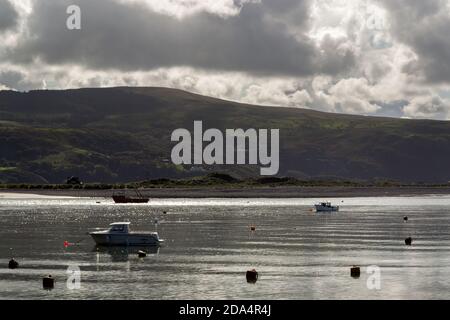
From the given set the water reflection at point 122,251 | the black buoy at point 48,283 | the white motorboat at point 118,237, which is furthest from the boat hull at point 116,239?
the black buoy at point 48,283

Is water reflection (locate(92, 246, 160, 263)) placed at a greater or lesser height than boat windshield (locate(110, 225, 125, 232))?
lesser

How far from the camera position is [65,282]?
59000 millimetres

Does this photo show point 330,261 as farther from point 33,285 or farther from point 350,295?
point 33,285

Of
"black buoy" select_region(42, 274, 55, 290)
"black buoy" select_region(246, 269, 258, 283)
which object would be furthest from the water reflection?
"black buoy" select_region(246, 269, 258, 283)

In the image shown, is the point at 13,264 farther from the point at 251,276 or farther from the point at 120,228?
the point at 251,276

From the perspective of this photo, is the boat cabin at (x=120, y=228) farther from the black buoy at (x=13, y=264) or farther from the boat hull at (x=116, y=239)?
the black buoy at (x=13, y=264)

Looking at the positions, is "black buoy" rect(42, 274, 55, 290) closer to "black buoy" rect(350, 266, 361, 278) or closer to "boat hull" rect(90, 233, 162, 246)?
"black buoy" rect(350, 266, 361, 278)

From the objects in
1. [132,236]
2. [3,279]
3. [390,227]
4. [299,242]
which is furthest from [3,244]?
[390,227]

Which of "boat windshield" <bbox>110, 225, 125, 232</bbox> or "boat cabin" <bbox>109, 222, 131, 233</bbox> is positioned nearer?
"boat cabin" <bbox>109, 222, 131, 233</bbox>

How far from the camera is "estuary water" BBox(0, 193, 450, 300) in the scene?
5553 cm

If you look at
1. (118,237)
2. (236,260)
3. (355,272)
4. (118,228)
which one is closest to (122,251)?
(118,237)

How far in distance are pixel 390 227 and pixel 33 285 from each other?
6714cm

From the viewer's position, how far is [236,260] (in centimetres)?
7212
